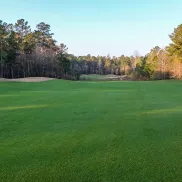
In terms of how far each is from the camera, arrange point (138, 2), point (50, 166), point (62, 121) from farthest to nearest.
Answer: point (138, 2)
point (62, 121)
point (50, 166)

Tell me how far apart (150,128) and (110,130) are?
3.05 feet

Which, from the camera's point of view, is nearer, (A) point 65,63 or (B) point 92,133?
(B) point 92,133

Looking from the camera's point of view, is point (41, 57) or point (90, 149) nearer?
point (90, 149)

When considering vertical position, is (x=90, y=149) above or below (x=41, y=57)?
below

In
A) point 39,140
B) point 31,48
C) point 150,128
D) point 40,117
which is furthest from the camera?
point 31,48

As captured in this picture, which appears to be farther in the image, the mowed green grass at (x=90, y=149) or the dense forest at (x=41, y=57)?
the dense forest at (x=41, y=57)

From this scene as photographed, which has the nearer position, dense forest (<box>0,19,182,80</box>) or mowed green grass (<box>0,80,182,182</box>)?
mowed green grass (<box>0,80,182,182</box>)

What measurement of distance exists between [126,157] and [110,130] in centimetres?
186

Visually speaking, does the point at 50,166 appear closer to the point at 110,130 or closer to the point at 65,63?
the point at 110,130

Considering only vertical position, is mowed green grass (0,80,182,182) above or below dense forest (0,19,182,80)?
below

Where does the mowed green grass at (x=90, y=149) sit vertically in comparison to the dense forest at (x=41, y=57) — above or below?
below

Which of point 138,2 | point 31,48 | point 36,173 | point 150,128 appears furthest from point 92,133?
point 31,48

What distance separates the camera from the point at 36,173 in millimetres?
3371

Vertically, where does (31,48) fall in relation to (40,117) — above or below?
above
